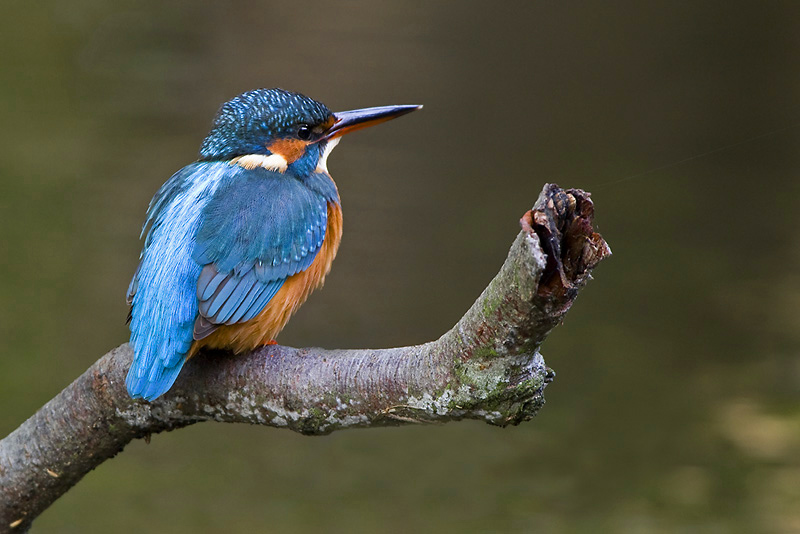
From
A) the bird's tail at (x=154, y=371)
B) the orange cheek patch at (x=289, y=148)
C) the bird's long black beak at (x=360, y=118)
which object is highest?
the bird's long black beak at (x=360, y=118)

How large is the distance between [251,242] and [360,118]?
0.63 metres

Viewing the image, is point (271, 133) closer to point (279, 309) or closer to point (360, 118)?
point (360, 118)

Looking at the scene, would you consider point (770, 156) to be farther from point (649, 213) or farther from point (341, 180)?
point (341, 180)

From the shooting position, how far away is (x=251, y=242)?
6.95ft

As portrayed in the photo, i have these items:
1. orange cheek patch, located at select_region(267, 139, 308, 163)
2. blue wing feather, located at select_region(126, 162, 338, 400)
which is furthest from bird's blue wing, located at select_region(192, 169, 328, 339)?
orange cheek patch, located at select_region(267, 139, 308, 163)

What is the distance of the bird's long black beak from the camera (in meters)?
2.52

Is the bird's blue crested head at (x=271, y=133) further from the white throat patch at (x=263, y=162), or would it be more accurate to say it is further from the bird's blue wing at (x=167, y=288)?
the bird's blue wing at (x=167, y=288)

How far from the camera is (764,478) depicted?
382cm

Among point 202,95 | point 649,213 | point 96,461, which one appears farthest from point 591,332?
point 96,461

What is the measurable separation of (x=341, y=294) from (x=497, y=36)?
4.43 ft

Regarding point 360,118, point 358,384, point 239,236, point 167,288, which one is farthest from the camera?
point 360,118

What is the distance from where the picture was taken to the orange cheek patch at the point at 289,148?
7.84 feet

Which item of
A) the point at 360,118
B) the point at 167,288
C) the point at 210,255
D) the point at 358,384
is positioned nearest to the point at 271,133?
the point at 360,118

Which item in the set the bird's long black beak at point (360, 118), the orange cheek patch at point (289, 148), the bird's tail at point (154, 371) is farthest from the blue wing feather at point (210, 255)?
the bird's long black beak at point (360, 118)
